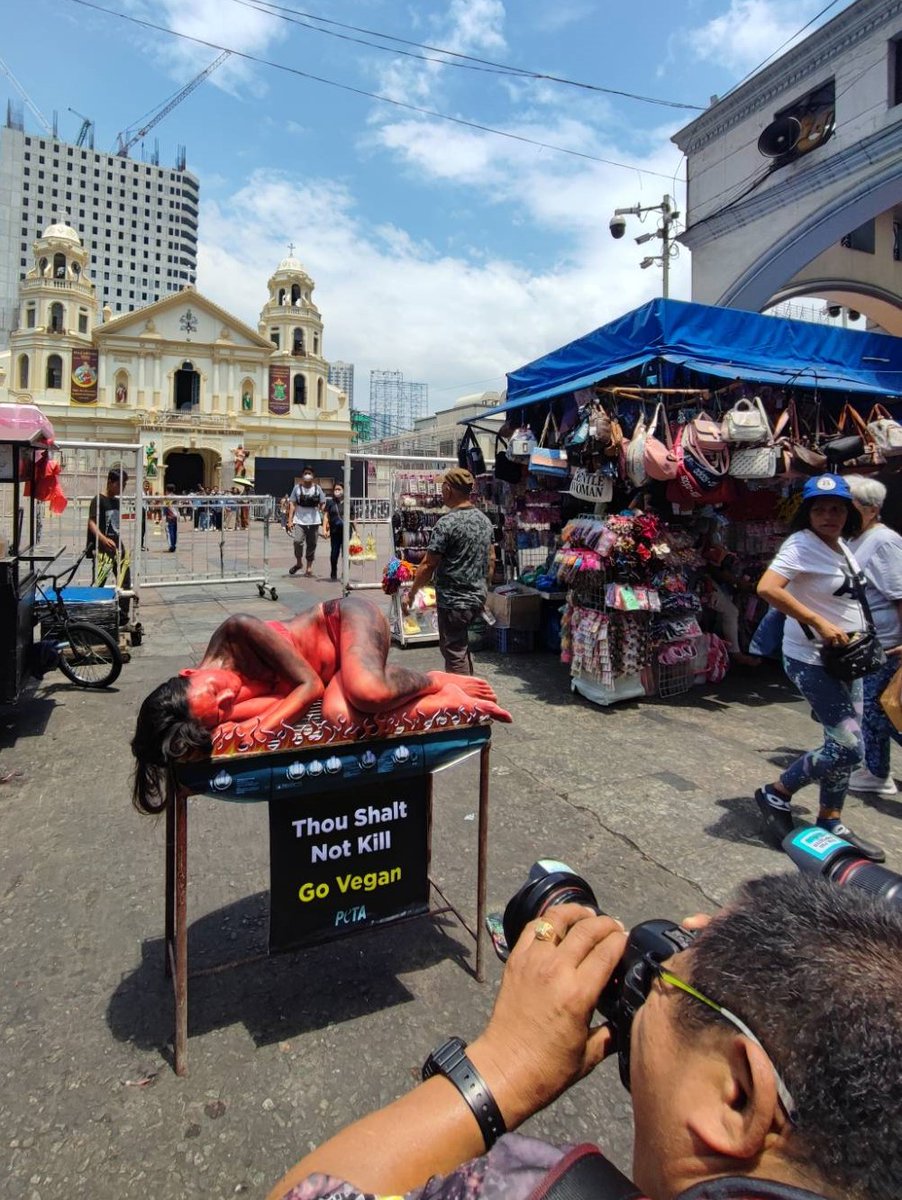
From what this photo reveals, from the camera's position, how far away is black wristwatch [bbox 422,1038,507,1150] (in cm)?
95

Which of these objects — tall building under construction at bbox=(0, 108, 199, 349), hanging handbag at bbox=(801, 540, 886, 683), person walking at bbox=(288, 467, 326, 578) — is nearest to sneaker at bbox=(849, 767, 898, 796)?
hanging handbag at bbox=(801, 540, 886, 683)

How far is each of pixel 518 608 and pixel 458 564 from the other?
2.40m

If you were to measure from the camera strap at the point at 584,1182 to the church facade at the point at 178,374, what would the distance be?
51.3m

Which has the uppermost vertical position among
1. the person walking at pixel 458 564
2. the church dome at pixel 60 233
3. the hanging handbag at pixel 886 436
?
the church dome at pixel 60 233

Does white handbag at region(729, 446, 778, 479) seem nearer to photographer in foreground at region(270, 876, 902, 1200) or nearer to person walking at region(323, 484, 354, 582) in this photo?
photographer in foreground at region(270, 876, 902, 1200)

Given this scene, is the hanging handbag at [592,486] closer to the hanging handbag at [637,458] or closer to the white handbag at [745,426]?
the hanging handbag at [637,458]

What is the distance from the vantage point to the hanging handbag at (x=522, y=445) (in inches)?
273

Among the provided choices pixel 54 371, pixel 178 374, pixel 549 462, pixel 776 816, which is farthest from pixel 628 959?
pixel 54 371

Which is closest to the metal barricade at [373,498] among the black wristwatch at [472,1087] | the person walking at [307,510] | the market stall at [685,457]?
the market stall at [685,457]

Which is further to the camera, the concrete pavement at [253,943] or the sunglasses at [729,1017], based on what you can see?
the concrete pavement at [253,943]

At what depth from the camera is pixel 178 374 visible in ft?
173

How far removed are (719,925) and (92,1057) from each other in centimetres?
229

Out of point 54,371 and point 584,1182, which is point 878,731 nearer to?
point 584,1182

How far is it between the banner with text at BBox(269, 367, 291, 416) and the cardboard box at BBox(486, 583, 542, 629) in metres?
51.5
